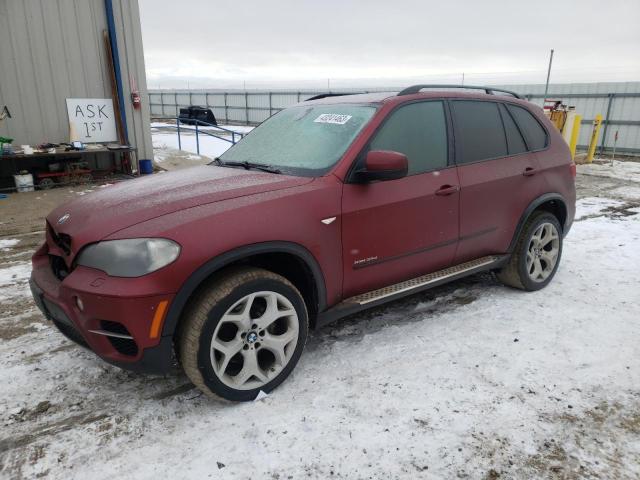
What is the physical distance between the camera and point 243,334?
8.21 feet

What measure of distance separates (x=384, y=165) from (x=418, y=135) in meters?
0.70

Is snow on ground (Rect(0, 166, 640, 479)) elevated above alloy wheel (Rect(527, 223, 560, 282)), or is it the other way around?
alloy wheel (Rect(527, 223, 560, 282))

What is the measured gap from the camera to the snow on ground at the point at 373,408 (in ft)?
7.18

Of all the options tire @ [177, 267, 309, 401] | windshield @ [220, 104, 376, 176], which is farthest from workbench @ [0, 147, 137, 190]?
tire @ [177, 267, 309, 401]

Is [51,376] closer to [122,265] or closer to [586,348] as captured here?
[122,265]

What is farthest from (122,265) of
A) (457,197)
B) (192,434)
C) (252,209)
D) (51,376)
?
(457,197)

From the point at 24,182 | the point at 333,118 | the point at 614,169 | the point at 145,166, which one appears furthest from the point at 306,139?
the point at 614,169

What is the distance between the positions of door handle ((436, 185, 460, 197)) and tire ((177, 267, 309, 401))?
1.30 metres

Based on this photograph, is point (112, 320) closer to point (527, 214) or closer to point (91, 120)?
point (527, 214)

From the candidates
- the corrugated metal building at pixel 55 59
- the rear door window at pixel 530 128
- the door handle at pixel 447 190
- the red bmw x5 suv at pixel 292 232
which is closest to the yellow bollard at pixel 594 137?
the rear door window at pixel 530 128

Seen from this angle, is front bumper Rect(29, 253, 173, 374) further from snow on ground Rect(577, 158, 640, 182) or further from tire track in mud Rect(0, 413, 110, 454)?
snow on ground Rect(577, 158, 640, 182)

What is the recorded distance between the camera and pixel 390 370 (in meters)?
2.93

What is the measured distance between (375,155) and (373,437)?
1562 millimetres

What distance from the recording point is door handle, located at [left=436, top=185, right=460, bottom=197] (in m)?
3.24
